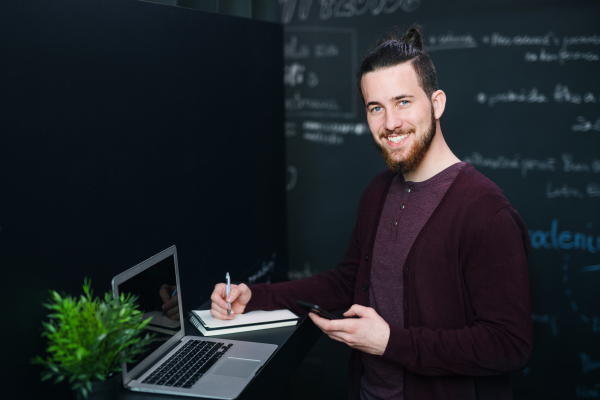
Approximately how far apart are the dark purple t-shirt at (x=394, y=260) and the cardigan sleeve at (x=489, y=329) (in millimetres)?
167

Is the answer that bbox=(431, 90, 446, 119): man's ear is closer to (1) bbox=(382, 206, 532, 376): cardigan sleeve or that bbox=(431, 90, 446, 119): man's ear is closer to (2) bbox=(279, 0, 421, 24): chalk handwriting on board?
(1) bbox=(382, 206, 532, 376): cardigan sleeve

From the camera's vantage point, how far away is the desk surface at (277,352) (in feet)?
4.22

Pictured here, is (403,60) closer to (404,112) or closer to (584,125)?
(404,112)

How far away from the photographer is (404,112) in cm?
143

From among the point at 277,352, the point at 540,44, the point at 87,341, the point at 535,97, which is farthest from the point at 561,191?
the point at 87,341

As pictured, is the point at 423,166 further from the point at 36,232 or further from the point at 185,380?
the point at 36,232

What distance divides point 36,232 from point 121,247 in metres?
0.31

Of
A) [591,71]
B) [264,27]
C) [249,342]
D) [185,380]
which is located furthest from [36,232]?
[591,71]

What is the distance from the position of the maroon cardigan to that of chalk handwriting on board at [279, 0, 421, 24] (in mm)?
1407

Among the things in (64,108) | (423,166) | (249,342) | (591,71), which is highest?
(591,71)

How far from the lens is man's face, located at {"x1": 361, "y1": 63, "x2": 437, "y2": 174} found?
1.42m

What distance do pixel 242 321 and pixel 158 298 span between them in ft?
1.05

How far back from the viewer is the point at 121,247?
1398 millimetres

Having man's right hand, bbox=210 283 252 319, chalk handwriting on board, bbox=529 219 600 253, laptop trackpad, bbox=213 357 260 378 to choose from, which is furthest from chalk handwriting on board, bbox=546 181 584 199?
laptop trackpad, bbox=213 357 260 378
